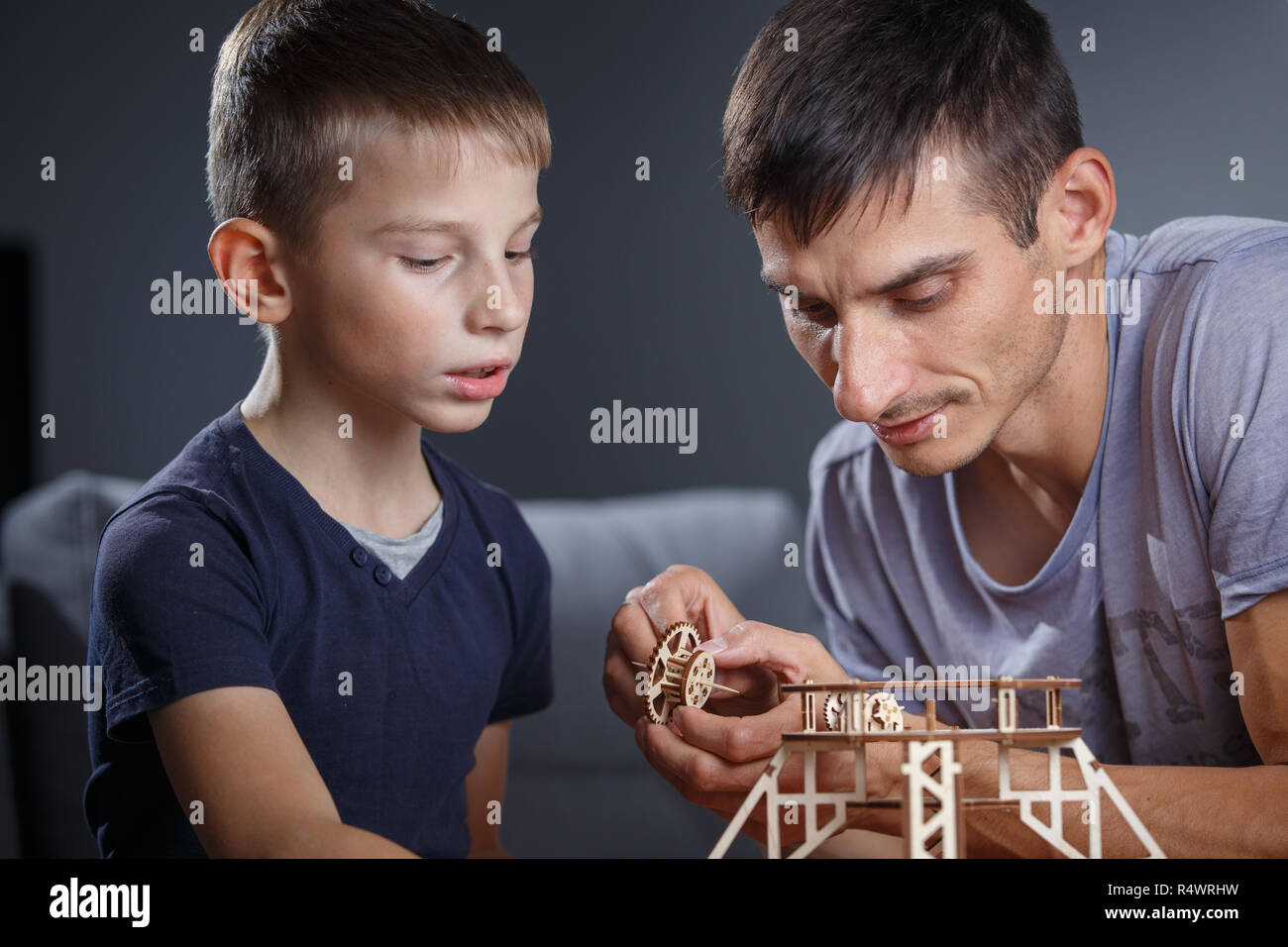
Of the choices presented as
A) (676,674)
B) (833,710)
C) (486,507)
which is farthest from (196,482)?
(833,710)

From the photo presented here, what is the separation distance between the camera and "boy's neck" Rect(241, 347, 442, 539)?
1068 mm

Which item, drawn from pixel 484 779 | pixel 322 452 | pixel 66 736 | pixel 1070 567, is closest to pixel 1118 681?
pixel 1070 567

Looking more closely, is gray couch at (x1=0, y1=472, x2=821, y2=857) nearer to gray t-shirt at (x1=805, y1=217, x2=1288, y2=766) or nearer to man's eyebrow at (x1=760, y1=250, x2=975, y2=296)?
gray t-shirt at (x1=805, y1=217, x2=1288, y2=766)

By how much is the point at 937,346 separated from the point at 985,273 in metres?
0.08

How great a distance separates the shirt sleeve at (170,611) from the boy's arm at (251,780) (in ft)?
0.06

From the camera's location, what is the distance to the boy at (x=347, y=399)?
3.24 ft

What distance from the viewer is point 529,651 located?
126 cm

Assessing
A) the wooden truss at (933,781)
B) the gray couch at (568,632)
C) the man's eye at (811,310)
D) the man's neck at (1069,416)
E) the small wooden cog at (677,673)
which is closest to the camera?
the wooden truss at (933,781)

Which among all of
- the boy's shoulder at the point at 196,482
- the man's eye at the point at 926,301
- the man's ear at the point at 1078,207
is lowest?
the boy's shoulder at the point at 196,482

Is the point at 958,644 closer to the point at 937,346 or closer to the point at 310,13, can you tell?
the point at 937,346

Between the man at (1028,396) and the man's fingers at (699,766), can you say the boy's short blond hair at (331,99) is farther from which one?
the man's fingers at (699,766)

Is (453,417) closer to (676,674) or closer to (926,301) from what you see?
(676,674)

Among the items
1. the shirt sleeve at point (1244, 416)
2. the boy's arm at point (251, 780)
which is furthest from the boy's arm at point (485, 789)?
the shirt sleeve at point (1244, 416)

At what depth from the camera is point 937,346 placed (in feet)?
3.44
